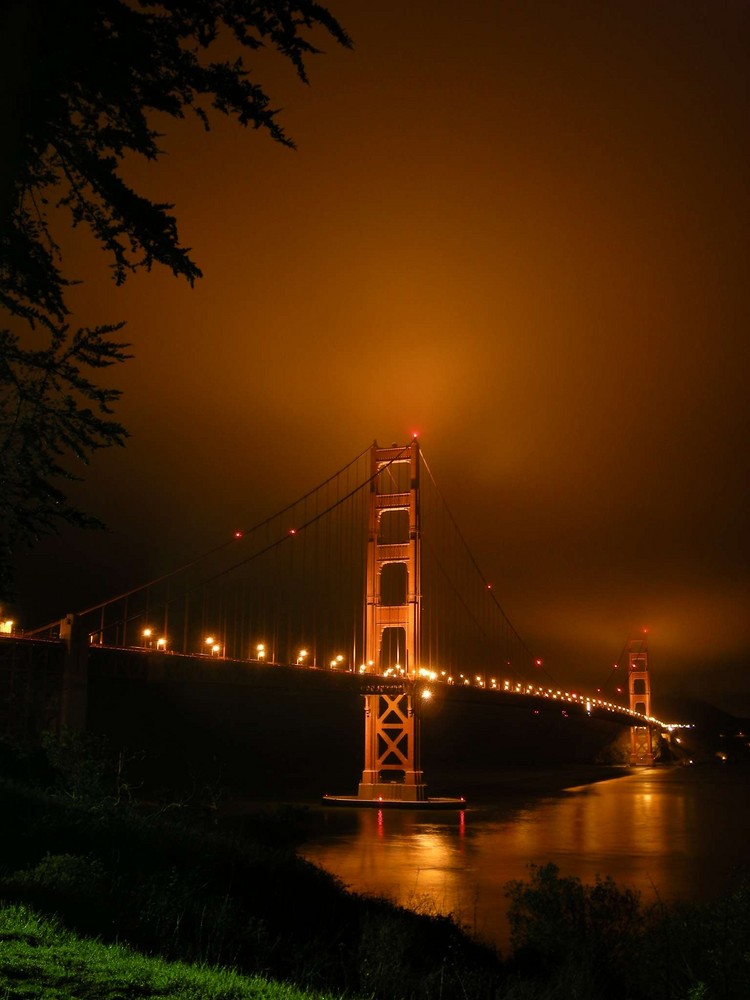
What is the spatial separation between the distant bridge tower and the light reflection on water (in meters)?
80.2

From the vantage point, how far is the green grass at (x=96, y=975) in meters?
6.65

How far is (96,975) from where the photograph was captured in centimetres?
701

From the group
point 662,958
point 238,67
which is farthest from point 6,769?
point 238,67

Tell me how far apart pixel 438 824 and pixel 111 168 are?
113ft

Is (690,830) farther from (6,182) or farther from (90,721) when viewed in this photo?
(90,721)

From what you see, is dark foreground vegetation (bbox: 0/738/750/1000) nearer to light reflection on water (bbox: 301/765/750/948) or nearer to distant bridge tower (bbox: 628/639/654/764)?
light reflection on water (bbox: 301/765/750/948)

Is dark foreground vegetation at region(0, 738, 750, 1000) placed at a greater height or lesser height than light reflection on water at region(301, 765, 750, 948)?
greater

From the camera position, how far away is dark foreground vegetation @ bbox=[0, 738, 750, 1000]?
24.4 ft

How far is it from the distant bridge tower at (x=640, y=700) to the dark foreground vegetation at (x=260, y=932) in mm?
121311

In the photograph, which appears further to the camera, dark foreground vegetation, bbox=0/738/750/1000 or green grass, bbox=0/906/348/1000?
dark foreground vegetation, bbox=0/738/750/1000

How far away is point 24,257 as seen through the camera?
26.0 ft

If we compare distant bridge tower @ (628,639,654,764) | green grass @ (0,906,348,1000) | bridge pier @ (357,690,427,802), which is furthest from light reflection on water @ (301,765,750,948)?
distant bridge tower @ (628,639,654,764)

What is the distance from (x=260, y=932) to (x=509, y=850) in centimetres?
2231

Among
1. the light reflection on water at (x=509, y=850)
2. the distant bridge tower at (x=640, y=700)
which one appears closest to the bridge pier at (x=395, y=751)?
the light reflection on water at (x=509, y=850)
